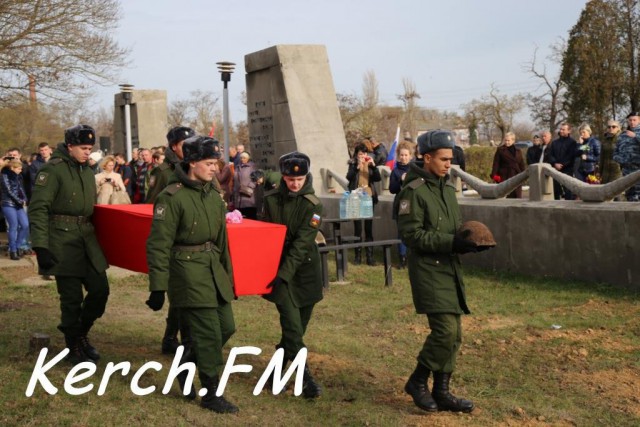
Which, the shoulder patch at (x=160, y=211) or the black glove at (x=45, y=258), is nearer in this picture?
the shoulder patch at (x=160, y=211)

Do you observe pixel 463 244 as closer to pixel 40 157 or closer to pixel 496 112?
pixel 40 157

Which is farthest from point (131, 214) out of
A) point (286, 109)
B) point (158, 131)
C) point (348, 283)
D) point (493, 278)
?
point (158, 131)

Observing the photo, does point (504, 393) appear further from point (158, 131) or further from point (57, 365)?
point (158, 131)

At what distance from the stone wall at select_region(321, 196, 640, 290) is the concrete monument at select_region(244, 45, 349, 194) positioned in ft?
14.6

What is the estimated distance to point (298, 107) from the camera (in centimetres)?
1708

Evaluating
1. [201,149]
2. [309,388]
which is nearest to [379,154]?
[309,388]

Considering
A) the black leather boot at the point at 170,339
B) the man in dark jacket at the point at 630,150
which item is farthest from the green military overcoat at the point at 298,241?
the man in dark jacket at the point at 630,150

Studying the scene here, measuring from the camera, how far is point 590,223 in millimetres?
11086

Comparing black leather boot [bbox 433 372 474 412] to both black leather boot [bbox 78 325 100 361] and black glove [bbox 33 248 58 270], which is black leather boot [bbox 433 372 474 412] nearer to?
black leather boot [bbox 78 325 100 361]

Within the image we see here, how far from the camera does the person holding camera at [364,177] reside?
13883 mm

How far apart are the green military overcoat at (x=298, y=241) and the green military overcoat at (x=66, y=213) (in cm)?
169

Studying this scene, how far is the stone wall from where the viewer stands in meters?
10.6

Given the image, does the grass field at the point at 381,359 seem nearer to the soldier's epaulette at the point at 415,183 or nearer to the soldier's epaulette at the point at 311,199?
the soldier's epaulette at the point at 311,199

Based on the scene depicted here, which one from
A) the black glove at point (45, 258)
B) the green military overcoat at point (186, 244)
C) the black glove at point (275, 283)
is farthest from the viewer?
the black glove at point (45, 258)
